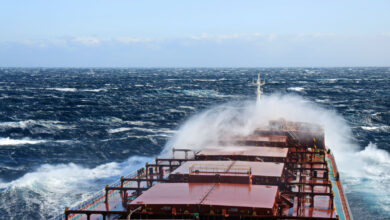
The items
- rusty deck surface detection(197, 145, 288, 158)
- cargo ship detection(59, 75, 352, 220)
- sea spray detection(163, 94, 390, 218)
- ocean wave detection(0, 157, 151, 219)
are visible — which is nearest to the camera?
cargo ship detection(59, 75, 352, 220)

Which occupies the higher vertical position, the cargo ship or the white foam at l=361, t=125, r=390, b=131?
the cargo ship

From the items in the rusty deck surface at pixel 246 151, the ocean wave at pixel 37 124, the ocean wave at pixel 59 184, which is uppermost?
the rusty deck surface at pixel 246 151

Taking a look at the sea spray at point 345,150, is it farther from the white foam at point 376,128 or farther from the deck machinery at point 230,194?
the deck machinery at point 230,194

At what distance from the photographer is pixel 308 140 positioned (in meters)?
43.3

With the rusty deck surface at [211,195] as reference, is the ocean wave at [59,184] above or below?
below

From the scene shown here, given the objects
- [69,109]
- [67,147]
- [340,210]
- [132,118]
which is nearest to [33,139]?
[67,147]

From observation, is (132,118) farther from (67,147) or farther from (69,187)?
(69,187)

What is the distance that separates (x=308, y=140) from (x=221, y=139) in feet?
32.8

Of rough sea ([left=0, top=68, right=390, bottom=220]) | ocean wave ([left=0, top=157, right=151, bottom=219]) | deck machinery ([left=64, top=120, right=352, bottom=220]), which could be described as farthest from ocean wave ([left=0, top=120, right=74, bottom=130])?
deck machinery ([left=64, top=120, right=352, bottom=220])

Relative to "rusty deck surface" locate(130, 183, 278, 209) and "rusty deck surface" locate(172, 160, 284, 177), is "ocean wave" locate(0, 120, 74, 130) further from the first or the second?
"rusty deck surface" locate(130, 183, 278, 209)

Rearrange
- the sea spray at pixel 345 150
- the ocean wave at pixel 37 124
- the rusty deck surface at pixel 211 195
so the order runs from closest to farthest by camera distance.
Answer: the rusty deck surface at pixel 211 195
the sea spray at pixel 345 150
the ocean wave at pixel 37 124

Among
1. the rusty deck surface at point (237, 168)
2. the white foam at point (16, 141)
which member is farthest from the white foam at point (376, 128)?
the rusty deck surface at point (237, 168)

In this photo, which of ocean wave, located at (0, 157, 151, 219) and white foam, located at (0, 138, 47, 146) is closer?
ocean wave, located at (0, 157, 151, 219)

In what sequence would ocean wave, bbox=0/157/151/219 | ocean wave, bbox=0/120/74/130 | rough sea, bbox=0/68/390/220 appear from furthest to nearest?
1. ocean wave, bbox=0/120/74/130
2. rough sea, bbox=0/68/390/220
3. ocean wave, bbox=0/157/151/219
